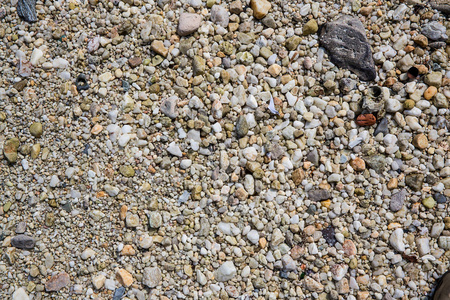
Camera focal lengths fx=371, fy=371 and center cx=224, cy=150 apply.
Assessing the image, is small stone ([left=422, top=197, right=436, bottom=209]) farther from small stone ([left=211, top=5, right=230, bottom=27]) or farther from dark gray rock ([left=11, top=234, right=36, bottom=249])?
dark gray rock ([left=11, top=234, right=36, bottom=249])

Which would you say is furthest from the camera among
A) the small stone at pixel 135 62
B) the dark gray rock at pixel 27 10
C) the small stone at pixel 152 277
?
the dark gray rock at pixel 27 10

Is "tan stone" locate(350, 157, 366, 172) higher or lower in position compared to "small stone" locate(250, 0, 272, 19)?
lower

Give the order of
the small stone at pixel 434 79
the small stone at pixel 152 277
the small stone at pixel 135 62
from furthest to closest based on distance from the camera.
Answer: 1. the small stone at pixel 135 62
2. the small stone at pixel 434 79
3. the small stone at pixel 152 277

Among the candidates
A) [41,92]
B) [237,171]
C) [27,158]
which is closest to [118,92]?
[41,92]

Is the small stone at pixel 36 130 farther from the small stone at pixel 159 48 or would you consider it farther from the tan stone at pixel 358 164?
the tan stone at pixel 358 164

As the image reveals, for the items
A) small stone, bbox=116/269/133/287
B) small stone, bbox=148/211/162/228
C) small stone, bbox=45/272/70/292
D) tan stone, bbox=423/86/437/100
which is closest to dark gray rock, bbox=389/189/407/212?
tan stone, bbox=423/86/437/100

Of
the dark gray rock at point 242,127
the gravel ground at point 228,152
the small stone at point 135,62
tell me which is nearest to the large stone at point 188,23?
the gravel ground at point 228,152

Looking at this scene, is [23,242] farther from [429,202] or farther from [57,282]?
[429,202]

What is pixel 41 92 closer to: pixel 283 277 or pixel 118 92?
pixel 118 92
